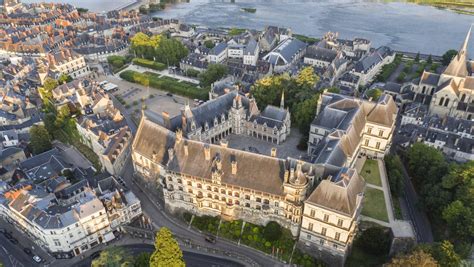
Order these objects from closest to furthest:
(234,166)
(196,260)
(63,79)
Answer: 1. (234,166)
2. (196,260)
3. (63,79)

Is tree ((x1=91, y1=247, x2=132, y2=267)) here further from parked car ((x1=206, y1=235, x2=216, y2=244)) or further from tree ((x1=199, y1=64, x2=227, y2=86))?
tree ((x1=199, y1=64, x2=227, y2=86))

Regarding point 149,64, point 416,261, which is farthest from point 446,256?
point 149,64

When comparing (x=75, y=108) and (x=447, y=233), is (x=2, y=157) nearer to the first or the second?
(x=75, y=108)

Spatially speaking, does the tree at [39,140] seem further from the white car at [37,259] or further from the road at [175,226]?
the white car at [37,259]

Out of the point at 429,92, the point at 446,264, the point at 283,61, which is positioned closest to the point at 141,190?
the point at 446,264

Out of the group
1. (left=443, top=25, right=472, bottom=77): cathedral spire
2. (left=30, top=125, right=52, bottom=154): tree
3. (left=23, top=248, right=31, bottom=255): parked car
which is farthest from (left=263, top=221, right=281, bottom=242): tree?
(left=443, top=25, right=472, bottom=77): cathedral spire

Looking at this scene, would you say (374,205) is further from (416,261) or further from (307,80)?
(307,80)

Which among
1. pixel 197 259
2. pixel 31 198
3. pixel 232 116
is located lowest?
pixel 197 259
